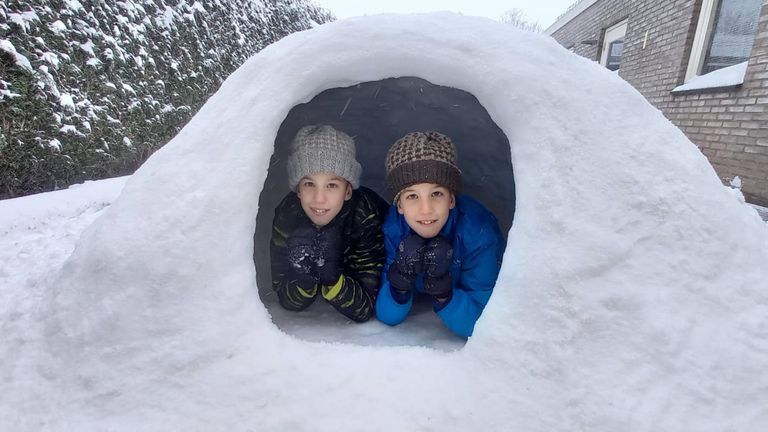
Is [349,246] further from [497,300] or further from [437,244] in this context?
[497,300]

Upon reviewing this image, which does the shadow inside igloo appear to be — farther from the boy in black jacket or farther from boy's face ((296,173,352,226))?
boy's face ((296,173,352,226))

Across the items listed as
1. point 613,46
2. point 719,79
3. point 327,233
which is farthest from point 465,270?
point 613,46

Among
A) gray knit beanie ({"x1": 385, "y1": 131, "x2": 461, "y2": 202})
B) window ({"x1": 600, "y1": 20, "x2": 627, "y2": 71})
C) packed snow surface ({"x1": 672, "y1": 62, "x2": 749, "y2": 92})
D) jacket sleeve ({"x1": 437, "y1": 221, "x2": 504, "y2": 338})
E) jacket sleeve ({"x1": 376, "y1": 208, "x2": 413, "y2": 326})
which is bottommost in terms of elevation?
jacket sleeve ({"x1": 376, "y1": 208, "x2": 413, "y2": 326})

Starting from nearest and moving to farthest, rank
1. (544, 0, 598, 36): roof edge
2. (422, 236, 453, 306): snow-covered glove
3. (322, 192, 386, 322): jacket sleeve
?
(422, 236, 453, 306): snow-covered glove → (322, 192, 386, 322): jacket sleeve → (544, 0, 598, 36): roof edge

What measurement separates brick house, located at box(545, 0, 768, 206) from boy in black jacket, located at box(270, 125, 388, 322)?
197 inches

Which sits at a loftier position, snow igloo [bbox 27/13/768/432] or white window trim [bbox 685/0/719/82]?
white window trim [bbox 685/0/719/82]

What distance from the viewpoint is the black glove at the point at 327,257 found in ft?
5.70

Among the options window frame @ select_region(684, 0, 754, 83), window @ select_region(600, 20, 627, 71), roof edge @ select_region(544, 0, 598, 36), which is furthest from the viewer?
roof edge @ select_region(544, 0, 598, 36)

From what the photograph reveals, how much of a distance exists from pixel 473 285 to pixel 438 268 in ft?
0.72

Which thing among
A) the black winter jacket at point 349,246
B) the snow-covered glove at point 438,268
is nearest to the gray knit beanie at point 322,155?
the black winter jacket at point 349,246

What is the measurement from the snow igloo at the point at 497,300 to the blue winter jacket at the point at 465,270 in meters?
0.38

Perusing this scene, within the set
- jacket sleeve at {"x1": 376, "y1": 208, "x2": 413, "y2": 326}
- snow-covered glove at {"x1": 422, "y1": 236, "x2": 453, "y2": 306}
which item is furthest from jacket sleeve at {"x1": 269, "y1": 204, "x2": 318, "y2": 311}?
snow-covered glove at {"x1": 422, "y1": 236, "x2": 453, "y2": 306}

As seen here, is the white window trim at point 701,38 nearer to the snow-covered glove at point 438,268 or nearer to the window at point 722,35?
the window at point 722,35

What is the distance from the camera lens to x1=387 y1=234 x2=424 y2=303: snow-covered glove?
1.61 meters
